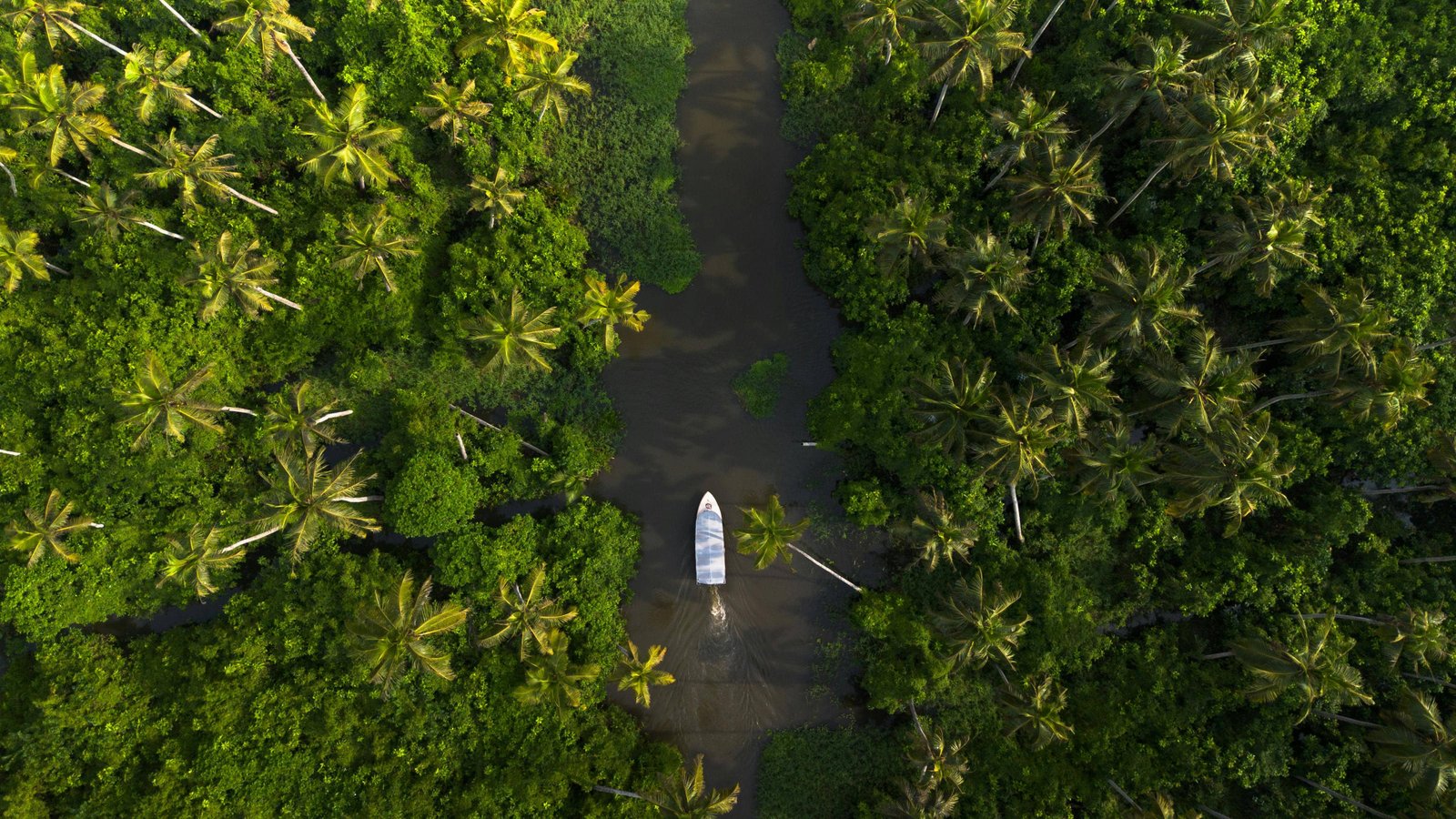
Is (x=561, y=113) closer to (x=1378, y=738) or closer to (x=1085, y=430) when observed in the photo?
(x=1085, y=430)

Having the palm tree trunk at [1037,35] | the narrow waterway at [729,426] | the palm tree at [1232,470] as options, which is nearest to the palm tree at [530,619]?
the narrow waterway at [729,426]

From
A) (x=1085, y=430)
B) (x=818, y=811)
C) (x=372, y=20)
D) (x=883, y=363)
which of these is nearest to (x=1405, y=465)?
(x=1085, y=430)

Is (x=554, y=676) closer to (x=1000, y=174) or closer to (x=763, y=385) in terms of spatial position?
(x=763, y=385)

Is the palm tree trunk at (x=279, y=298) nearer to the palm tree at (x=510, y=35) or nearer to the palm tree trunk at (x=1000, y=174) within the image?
the palm tree at (x=510, y=35)

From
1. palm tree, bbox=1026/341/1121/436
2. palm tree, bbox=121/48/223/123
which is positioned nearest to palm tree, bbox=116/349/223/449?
palm tree, bbox=121/48/223/123

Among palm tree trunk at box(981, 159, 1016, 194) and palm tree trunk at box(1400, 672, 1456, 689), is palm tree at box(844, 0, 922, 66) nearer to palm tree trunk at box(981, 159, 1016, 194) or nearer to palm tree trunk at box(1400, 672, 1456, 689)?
palm tree trunk at box(981, 159, 1016, 194)

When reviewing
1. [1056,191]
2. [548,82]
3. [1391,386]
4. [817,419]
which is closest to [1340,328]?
[1391,386]
